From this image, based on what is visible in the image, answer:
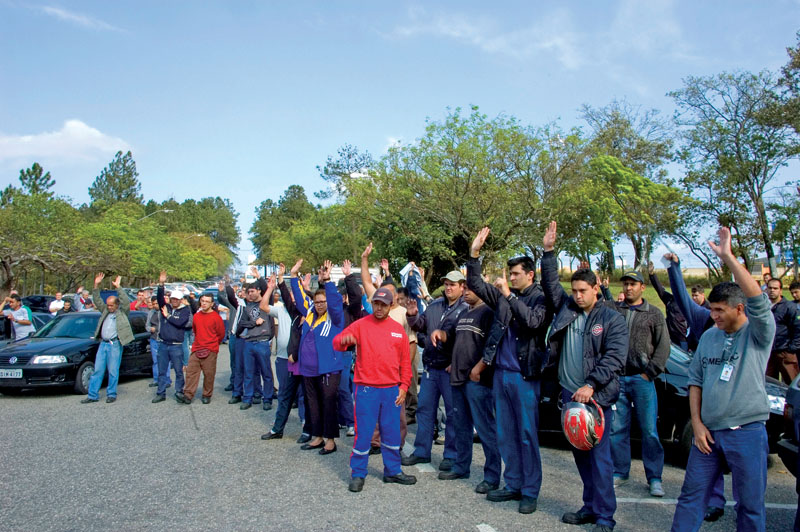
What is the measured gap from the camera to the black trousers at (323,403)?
7285 mm

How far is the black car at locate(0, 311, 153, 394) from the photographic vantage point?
10.6m

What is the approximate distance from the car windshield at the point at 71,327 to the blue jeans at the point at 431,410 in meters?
→ 7.97

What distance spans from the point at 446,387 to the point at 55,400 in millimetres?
7781

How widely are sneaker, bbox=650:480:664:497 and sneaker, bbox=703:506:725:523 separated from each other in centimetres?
62

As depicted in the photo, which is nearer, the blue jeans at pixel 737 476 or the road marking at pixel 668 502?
the blue jeans at pixel 737 476

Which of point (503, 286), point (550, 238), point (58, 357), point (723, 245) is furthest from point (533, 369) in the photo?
point (58, 357)

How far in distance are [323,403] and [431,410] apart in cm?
141

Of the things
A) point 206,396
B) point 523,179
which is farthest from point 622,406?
point 523,179

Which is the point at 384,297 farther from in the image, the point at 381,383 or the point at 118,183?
the point at 118,183

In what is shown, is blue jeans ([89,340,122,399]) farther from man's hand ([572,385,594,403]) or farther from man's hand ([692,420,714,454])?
man's hand ([692,420,714,454])

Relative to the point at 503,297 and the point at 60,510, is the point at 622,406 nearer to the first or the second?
the point at 503,297

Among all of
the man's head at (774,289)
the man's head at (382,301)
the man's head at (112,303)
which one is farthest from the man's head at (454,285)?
the man's head at (112,303)

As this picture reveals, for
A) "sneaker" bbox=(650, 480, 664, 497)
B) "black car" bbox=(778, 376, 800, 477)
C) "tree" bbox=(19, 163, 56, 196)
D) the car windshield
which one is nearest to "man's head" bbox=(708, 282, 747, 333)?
"black car" bbox=(778, 376, 800, 477)

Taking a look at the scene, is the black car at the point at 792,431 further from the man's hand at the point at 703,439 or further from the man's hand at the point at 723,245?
the man's hand at the point at 723,245
